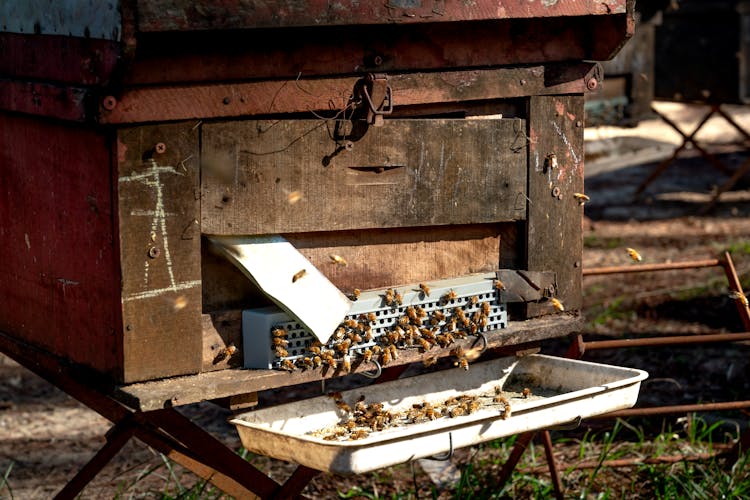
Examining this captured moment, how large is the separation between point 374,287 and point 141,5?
1105 mm

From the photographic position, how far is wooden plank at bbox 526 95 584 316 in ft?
11.1

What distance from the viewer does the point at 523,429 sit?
3.13m

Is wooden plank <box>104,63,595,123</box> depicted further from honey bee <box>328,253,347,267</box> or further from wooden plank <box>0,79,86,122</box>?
honey bee <box>328,253,347,267</box>

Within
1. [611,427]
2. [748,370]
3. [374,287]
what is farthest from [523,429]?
[748,370]

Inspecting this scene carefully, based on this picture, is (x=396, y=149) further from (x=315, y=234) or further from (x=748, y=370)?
(x=748, y=370)

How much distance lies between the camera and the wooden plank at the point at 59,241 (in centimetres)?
277

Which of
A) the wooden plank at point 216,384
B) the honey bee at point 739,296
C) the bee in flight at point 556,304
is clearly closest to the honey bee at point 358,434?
the wooden plank at point 216,384

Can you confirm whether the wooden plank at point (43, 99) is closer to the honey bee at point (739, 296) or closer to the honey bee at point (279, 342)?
the honey bee at point (279, 342)

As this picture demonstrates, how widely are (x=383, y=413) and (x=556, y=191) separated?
863mm

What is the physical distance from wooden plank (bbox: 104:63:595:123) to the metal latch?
36 millimetres

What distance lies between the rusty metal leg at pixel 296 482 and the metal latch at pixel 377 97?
106cm

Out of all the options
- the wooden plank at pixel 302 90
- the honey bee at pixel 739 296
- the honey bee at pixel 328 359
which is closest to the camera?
the wooden plank at pixel 302 90

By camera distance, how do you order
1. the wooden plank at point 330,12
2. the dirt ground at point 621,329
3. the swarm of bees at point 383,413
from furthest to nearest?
the dirt ground at point 621,329, the swarm of bees at point 383,413, the wooden plank at point 330,12

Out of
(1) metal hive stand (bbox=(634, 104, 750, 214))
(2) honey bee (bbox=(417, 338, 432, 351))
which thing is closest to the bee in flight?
(2) honey bee (bbox=(417, 338, 432, 351))
